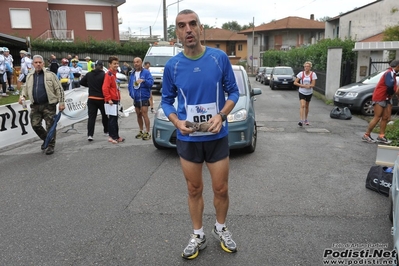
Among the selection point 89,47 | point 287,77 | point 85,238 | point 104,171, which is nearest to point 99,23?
point 89,47

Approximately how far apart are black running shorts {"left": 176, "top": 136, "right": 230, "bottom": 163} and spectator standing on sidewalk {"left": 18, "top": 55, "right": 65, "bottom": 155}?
15.9 ft

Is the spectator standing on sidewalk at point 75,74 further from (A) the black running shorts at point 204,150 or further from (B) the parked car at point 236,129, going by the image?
(A) the black running shorts at point 204,150

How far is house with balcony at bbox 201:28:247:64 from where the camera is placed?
7600 cm

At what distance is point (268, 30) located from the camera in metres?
61.9

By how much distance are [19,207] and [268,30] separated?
202 feet

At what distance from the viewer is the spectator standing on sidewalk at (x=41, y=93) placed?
7145 mm

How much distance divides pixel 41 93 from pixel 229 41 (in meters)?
72.4

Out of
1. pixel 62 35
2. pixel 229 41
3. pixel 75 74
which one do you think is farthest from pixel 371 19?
pixel 229 41

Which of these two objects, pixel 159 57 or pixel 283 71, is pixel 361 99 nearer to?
pixel 159 57

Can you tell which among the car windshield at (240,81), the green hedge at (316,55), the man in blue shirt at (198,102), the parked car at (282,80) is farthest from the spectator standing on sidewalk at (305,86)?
the parked car at (282,80)

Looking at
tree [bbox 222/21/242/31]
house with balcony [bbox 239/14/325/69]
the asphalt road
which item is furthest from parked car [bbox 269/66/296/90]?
tree [bbox 222/21/242/31]

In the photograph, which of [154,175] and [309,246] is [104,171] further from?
[309,246]

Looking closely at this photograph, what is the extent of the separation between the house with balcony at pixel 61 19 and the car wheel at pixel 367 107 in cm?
2783

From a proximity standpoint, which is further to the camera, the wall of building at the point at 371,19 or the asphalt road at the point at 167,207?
the wall of building at the point at 371,19
